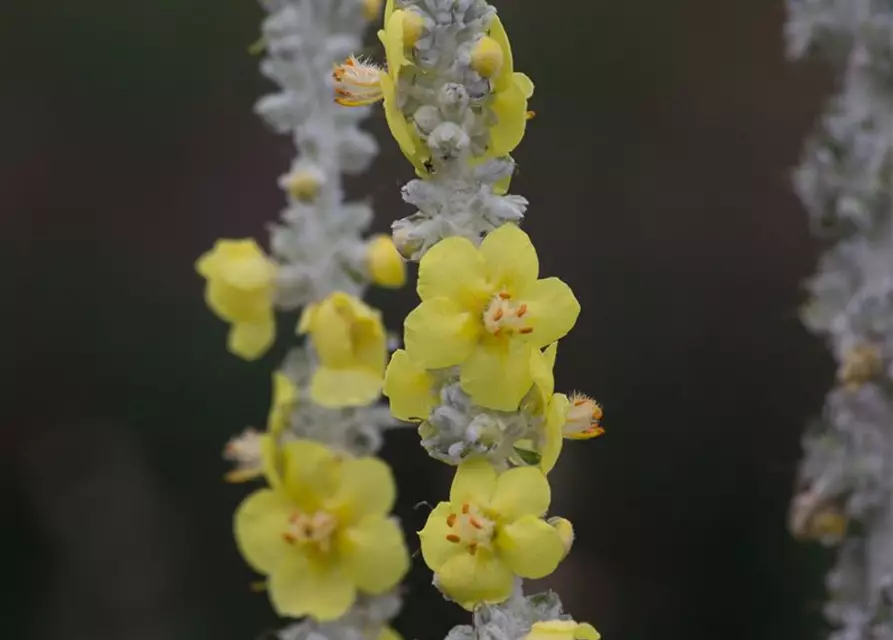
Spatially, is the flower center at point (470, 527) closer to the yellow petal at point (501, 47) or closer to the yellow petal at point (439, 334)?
the yellow petal at point (439, 334)

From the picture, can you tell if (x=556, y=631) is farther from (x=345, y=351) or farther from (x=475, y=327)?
(x=345, y=351)

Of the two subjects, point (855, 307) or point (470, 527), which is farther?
point (855, 307)

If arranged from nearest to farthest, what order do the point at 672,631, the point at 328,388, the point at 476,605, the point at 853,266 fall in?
1. the point at 476,605
2. the point at 328,388
3. the point at 853,266
4. the point at 672,631

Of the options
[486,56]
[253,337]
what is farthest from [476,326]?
[253,337]

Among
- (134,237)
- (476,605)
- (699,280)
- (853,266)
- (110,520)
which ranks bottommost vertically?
(476,605)

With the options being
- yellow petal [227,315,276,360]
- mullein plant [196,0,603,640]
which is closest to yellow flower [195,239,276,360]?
yellow petal [227,315,276,360]

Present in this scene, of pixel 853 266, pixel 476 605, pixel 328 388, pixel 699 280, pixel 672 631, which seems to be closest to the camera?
pixel 476 605

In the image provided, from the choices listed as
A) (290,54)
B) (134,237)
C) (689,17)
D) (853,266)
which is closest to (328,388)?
(290,54)

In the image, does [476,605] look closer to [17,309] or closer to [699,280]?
[699,280]
